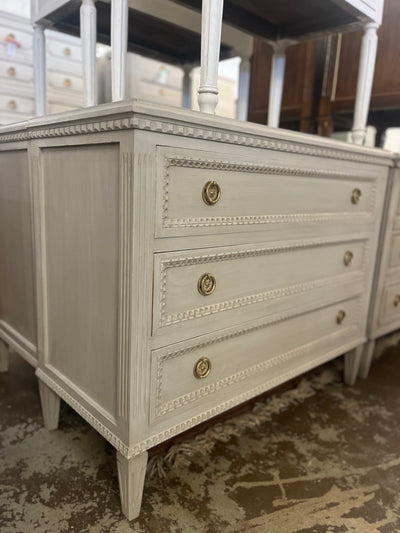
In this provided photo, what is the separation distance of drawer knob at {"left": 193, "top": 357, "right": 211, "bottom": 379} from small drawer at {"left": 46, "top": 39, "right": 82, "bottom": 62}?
7.40 ft

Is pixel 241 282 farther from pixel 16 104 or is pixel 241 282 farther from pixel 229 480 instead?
pixel 16 104

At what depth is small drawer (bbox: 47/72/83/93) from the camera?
8.02 ft

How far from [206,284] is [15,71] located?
2032mm

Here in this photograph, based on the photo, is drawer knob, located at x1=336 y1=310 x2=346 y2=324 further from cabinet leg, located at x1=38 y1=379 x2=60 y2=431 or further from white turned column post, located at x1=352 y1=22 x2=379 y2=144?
cabinet leg, located at x1=38 y1=379 x2=60 y2=431

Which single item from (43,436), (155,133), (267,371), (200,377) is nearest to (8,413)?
(43,436)

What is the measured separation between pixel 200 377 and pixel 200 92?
623mm

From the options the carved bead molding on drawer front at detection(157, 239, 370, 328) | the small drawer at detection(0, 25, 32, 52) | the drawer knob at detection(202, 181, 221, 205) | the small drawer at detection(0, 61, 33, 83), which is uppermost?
the small drawer at detection(0, 25, 32, 52)

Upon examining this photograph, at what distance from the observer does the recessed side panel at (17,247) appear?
1100 mm

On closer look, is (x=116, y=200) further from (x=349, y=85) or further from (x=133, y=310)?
(x=349, y=85)

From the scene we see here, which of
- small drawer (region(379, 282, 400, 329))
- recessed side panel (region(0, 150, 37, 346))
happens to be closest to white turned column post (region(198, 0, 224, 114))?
recessed side panel (region(0, 150, 37, 346))

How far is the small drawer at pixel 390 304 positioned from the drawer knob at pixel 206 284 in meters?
0.91

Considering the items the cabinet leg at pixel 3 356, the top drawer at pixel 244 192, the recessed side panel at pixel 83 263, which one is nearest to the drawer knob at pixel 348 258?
the top drawer at pixel 244 192

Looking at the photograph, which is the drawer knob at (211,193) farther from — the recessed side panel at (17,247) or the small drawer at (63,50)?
the small drawer at (63,50)

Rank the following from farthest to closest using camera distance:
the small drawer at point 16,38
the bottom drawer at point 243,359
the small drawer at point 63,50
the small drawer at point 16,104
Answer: the small drawer at point 63,50, the small drawer at point 16,104, the small drawer at point 16,38, the bottom drawer at point 243,359
